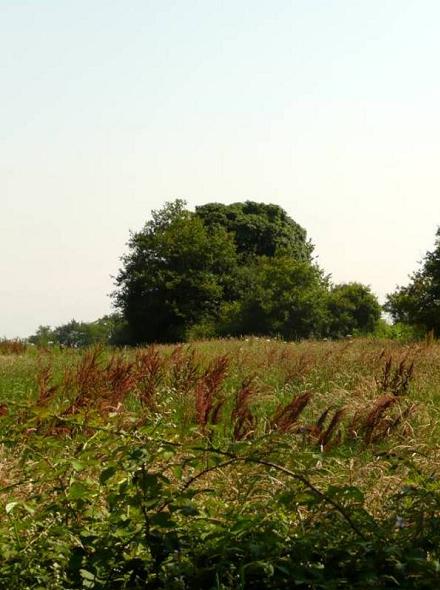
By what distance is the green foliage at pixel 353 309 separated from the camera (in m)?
40.4

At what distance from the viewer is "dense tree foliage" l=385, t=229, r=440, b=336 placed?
2606 cm

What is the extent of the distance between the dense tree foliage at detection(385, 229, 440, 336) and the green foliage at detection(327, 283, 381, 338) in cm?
1320

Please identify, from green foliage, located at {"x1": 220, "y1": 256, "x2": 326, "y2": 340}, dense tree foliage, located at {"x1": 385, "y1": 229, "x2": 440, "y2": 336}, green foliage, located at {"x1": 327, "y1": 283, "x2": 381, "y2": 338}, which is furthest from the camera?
green foliage, located at {"x1": 327, "y1": 283, "x2": 381, "y2": 338}

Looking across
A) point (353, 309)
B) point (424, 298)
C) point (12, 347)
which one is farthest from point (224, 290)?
point (12, 347)

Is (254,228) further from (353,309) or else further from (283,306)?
(283,306)

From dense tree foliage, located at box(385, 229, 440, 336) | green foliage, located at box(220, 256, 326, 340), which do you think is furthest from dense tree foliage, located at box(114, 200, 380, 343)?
dense tree foliage, located at box(385, 229, 440, 336)

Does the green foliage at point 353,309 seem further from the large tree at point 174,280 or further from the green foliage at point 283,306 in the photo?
the large tree at point 174,280

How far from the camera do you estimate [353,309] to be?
4150 centimetres

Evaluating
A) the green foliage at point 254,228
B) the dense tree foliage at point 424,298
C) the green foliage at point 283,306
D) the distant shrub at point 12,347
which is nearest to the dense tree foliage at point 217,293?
the green foliage at point 283,306

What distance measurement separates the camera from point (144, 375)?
447 inches

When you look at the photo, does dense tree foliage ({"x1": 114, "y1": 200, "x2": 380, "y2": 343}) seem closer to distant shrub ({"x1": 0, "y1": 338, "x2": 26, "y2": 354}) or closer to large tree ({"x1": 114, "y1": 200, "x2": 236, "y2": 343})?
large tree ({"x1": 114, "y1": 200, "x2": 236, "y2": 343})

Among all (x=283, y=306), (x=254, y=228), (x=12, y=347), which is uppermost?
(x=254, y=228)

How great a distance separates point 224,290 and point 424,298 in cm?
1879

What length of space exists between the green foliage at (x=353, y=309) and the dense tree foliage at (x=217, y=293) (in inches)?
1.6
